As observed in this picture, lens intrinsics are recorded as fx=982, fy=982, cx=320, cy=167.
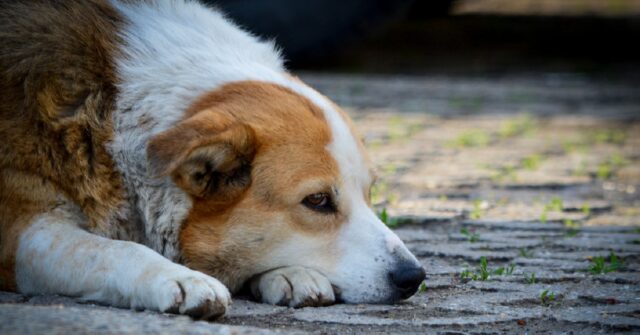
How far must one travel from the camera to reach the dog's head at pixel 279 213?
3877mm

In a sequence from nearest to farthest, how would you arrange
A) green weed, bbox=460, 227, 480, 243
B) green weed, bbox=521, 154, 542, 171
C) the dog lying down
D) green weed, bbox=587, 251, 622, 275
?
the dog lying down < green weed, bbox=587, 251, 622, 275 < green weed, bbox=460, 227, 480, 243 < green weed, bbox=521, 154, 542, 171

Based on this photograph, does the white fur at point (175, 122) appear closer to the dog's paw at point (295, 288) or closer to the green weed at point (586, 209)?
the dog's paw at point (295, 288)

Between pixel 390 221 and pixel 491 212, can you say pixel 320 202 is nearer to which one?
pixel 390 221

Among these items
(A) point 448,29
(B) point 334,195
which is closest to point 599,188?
(B) point 334,195

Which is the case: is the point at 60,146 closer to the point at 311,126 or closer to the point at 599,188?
the point at 311,126

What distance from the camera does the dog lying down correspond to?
379 cm

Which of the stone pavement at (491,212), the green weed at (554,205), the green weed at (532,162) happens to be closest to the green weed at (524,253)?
the stone pavement at (491,212)

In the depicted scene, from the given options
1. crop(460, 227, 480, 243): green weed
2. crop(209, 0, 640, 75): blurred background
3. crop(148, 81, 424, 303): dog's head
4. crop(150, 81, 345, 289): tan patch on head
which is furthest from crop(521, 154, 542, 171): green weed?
crop(150, 81, 345, 289): tan patch on head

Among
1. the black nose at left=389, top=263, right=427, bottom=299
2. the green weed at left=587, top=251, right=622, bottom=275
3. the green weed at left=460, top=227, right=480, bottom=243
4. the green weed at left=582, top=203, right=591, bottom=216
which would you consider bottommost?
the black nose at left=389, top=263, right=427, bottom=299

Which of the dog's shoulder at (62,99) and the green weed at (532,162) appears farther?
the green weed at (532,162)

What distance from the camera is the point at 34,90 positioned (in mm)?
4082

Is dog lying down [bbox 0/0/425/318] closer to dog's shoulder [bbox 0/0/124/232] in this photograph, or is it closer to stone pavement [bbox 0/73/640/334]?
dog's shoulder [bbox 0/0/124/232]

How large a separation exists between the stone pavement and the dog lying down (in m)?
0.15

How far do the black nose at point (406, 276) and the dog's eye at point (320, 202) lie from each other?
0.37 metres
